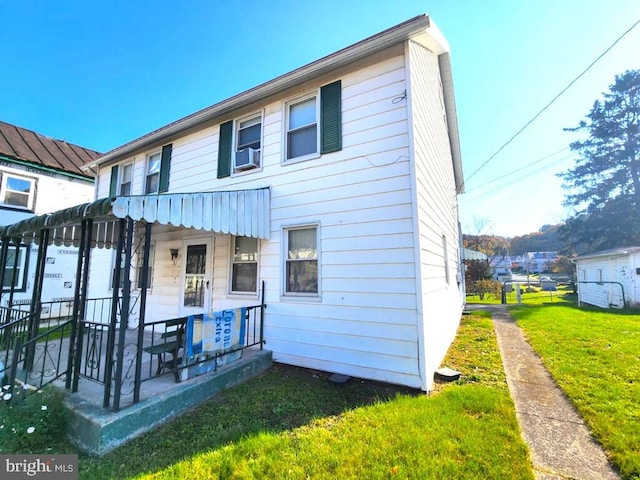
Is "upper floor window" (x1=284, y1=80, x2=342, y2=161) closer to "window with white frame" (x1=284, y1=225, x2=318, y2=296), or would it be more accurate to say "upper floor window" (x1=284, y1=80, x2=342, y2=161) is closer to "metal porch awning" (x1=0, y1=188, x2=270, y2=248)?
"metal porch awning" (x1=0, y1=188, x2=270, y2=248)

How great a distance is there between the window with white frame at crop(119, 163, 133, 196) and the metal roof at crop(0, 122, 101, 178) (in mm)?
2079

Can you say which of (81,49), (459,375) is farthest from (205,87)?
(459,375)

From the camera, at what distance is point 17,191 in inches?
404

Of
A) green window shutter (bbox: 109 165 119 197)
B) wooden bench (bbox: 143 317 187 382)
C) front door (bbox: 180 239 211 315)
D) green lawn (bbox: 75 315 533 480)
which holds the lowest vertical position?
green lawn (bbox: 75 315 533 480)

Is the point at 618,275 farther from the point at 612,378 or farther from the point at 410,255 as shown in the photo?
the point at 410,255

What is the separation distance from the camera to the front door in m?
6.59

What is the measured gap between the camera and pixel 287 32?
7.46 m

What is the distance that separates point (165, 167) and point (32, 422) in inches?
243

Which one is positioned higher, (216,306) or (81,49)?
A: (81,49)

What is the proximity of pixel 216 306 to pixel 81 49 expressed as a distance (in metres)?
11.1

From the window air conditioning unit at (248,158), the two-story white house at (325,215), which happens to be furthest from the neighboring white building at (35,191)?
the window air conditioning unit at (248,158)

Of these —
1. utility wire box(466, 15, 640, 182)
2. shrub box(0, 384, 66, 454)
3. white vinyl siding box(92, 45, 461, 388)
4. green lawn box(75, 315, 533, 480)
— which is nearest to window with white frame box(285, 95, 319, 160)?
white vinyl siding box(92, 45, 461, 388)

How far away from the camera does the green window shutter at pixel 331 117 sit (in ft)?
17.0
